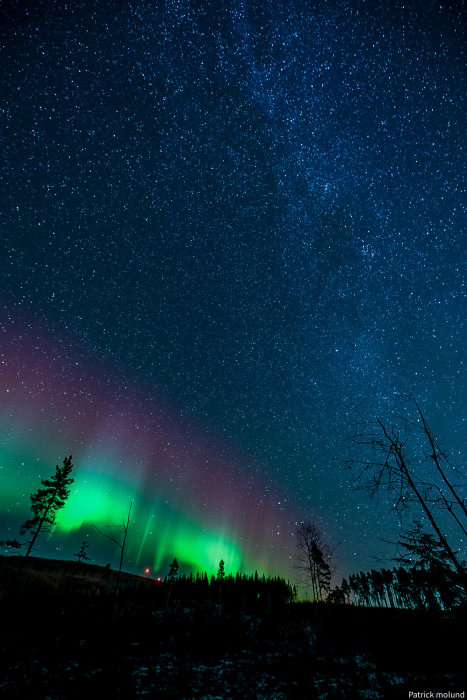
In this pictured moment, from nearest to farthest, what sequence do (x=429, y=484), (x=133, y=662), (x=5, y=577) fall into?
1. (x=429, y=484)
2. (x=133, y=662)
3. (x=5, y=577)

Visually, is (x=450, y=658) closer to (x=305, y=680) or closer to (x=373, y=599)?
(x=305, y=680)

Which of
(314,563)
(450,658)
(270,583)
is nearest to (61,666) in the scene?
(450,658)

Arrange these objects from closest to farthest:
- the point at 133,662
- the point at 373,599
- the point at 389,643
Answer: the point at 133,662
the point at 389,643
the point at 373,599

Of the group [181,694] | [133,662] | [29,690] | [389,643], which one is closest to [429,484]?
[181,694]

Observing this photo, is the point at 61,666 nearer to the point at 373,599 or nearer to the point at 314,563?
the point at 314,563

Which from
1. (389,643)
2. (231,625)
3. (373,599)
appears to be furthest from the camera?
(373,599)

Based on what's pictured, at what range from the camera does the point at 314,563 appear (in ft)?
142

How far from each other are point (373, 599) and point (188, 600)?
5532 cm

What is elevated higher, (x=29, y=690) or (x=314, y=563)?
(x=314, y=563)

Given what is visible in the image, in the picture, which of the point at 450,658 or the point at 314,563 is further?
the point at 314,563

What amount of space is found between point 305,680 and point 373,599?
6751cm

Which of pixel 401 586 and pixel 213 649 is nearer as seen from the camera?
pixel 213 649

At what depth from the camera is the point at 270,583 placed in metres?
35.0

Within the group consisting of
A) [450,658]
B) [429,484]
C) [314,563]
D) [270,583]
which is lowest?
[450,658]
